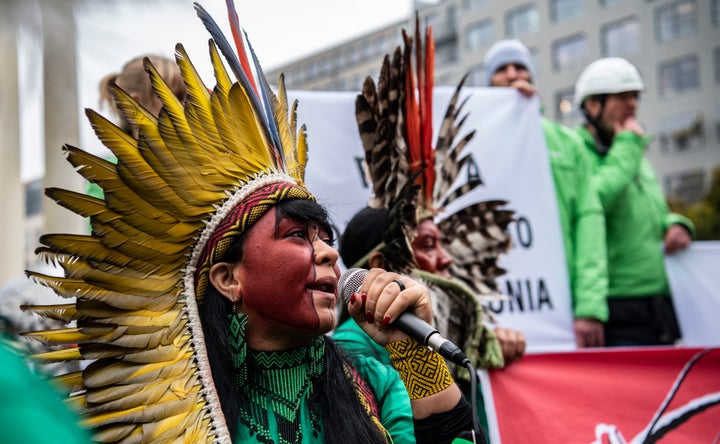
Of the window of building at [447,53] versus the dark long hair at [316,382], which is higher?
the window of building at [447,53]

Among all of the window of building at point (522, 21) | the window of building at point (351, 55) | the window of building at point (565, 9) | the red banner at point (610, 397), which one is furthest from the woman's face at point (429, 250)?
the window of building at point (351, 55)

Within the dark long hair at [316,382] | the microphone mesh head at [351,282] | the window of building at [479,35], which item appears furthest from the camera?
the window of building at [479,35]

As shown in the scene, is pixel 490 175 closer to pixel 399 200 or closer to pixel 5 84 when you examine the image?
pixel 399 200

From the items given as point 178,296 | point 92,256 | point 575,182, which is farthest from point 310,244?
point 575,182

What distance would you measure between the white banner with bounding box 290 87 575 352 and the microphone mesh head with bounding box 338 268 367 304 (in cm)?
166

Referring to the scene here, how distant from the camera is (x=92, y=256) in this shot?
1.93m

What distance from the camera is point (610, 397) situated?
3.34 meters

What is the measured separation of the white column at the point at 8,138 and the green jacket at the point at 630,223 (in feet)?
11.5

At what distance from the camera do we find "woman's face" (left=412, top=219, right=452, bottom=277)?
3033 mm

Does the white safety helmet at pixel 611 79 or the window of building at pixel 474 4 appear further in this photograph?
the window of building at pixel 474 4

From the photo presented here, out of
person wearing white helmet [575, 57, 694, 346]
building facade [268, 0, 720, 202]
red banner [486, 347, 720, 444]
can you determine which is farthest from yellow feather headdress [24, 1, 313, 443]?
building facade [268, 0, 720, 202]

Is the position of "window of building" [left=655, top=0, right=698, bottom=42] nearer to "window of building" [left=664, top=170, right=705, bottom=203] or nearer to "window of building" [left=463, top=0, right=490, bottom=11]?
"window of building" [left=664, top=170, right=705, bottom=203]

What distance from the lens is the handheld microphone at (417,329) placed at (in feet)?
5.96

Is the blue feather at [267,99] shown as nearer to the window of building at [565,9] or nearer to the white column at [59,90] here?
the white column at [59,90]
